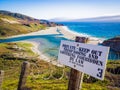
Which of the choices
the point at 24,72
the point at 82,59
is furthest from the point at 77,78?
the point at 24,72

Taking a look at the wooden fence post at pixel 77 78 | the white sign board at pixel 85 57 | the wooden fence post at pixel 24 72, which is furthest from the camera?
the wooden fence post at pixel 24 72

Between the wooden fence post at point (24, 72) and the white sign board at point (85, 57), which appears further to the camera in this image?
the wooden fence post at point (24, 72)

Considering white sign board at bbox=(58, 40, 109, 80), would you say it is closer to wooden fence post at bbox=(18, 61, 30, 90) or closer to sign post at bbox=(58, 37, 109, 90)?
sign post at bbox=(58, 37, 109, 90)

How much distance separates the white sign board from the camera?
4.73m

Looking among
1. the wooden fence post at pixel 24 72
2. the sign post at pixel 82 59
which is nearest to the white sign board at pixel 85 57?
the sign post at pixel 82 59

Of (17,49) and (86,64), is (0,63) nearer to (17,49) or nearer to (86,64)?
(17,49)

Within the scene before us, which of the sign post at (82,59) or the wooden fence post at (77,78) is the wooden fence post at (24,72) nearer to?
the sign post at (82,59)

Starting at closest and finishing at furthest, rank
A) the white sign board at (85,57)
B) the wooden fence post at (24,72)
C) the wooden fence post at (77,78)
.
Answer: the white sign board at (85,57)
the wooden fence post at (77,78)
the wooden fence post at (24,72)

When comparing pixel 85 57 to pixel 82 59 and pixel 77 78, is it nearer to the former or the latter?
pixel 82 59

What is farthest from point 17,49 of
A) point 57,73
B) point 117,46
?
point 57,73

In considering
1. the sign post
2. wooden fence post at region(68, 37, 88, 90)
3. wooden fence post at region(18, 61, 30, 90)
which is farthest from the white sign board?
wooden fence post at region(18, 61, 30, 90)

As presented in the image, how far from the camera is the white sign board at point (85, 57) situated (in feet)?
15.5

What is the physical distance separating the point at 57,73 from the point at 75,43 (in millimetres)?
7835

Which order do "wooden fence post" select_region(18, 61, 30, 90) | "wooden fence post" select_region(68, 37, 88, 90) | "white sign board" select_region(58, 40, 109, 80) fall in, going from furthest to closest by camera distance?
"wooden fence post" select_region(18, 61, 30, 90) → "wooden fence post" select_region(68, 37, 88, 90) → "white sign board" select_region(58, 40, 109, 80)
